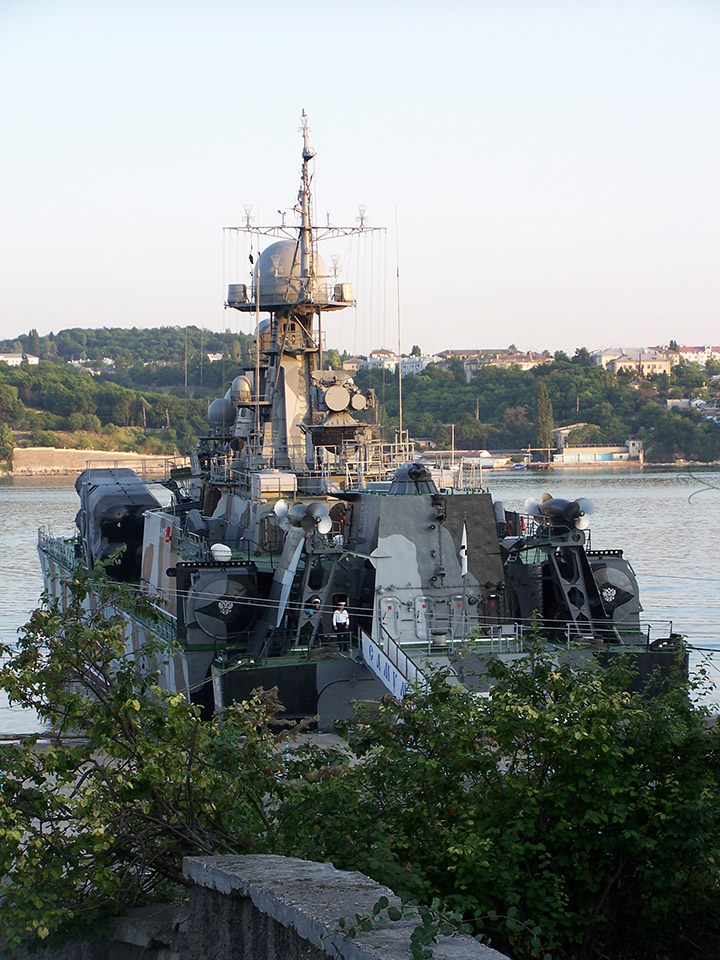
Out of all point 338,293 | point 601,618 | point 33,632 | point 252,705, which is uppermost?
point 338,293

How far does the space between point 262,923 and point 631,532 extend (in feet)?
166

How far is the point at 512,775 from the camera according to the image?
833cm

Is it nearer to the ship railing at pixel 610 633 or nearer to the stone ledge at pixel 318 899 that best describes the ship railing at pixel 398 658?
the ship railing at pixel 610 633

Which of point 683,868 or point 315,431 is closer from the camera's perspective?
point 683,868

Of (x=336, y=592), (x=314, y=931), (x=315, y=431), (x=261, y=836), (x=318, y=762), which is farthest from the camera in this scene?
(x=315, y=431)

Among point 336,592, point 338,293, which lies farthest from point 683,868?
point 338,293

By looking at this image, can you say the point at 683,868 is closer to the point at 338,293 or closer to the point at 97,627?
the point at 97,627

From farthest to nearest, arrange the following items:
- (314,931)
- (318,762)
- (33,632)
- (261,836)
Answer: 1. (318,762)
2. (261,836)
3. (33,632)
4. (314,931)

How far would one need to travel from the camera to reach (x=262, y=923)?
6715 mm

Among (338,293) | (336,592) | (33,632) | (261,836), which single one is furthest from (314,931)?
(338,293)

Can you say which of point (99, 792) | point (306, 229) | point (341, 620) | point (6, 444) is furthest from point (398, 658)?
point (6, 444)

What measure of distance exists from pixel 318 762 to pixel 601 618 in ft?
42.7

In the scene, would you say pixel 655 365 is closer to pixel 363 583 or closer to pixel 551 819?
pixel 363 583

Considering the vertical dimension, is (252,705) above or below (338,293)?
below
